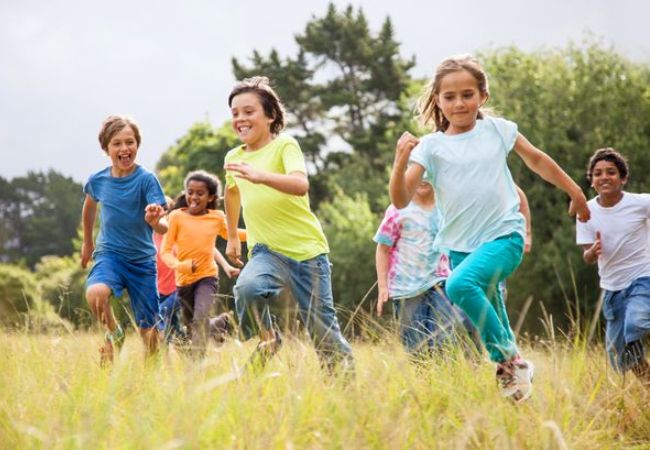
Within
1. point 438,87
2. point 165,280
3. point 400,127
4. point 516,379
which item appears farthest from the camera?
point 400,127

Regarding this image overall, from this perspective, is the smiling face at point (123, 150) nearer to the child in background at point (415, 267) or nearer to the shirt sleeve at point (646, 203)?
the child in background at point (415, 267)

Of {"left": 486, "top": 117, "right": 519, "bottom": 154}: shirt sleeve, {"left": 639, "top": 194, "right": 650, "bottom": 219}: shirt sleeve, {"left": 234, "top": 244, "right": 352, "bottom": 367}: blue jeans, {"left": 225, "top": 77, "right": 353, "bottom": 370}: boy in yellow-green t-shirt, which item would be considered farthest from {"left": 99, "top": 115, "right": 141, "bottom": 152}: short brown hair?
{"left": 639, "top": 194, "right": 650, "bottom": 219}: shirt sleeve

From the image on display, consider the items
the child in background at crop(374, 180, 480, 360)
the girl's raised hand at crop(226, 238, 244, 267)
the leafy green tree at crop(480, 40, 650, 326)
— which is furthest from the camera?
the leafy green tree at crop(480, 40, 650, 326)

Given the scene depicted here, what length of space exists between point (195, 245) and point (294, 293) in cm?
273

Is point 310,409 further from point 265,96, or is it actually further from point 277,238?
point 265,96

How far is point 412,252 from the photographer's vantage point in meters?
6.94

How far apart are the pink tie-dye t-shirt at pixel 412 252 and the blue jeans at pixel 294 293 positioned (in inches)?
36.3

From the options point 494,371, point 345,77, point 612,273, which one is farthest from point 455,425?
point 345,77

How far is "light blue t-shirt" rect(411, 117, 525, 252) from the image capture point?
17.2ft

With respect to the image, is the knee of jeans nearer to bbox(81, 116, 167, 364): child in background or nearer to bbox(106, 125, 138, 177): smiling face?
bbox(81, 116, 167, 364): child in background

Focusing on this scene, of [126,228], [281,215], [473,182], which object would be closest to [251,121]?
[281,215]

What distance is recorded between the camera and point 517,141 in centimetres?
555

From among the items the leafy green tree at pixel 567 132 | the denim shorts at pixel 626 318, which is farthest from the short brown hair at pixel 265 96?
the leafy green tree at pixel 567 132

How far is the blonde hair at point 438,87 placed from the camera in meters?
5.54
